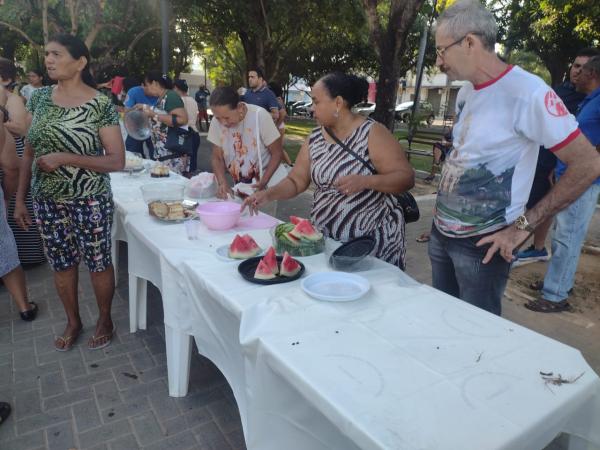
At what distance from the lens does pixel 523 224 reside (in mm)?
1672

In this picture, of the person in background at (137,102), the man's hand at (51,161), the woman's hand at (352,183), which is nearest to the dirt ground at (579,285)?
the woman's hand at (352,183)

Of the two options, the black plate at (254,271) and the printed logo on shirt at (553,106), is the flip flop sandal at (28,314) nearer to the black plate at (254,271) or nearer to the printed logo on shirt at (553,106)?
the black plate at (254,271)

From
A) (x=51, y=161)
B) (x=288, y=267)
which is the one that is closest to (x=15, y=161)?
(x=51, y=161)

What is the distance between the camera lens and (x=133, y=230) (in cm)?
260

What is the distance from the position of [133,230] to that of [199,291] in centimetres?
94

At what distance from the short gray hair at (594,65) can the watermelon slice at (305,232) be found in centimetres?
280

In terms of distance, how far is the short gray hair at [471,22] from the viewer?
1.61 meters

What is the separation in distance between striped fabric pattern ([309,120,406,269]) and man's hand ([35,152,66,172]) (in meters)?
1.39

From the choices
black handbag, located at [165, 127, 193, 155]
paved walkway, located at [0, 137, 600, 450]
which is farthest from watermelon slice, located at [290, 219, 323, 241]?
black handbag, located at [165, 127, 193, 155]

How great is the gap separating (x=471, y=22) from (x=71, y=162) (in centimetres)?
211

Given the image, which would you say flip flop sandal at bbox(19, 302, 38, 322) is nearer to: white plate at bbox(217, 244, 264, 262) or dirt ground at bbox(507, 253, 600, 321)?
white plate at bbox(217, 244, 264, 262)

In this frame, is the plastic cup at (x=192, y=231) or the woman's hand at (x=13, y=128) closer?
the plastic cup at (x=192, y=231)

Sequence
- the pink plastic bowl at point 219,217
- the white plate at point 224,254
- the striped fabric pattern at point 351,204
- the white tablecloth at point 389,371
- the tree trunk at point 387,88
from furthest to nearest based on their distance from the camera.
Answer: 1. the tree trunk at point 387,88
2. the pink plastic bowl at point 219,217
3. the striped fabric pattern at point 351,204
4. the white plate at point 224,254
5. the white tablecloth at point 389,371

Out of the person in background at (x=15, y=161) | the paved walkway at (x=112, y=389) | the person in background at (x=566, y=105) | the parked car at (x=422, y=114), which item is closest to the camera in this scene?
the paved walkway at (x=112, y=389)
